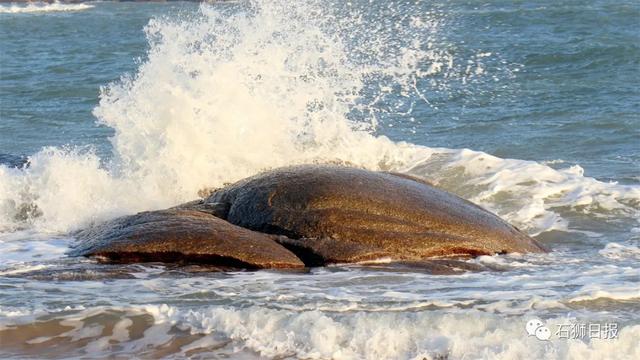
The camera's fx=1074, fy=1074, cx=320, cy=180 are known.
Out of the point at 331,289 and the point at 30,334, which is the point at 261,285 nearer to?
the point at 331,289

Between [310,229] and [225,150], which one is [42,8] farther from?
[310,229]

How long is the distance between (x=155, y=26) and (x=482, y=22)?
14959 millimetres

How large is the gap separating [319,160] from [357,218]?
2.63 meters

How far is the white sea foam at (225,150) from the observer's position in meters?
9.98

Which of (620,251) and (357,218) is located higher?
(357,218)

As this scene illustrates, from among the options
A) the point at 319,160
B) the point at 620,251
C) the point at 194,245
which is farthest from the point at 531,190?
the point at 194,245

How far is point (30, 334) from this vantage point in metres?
6.27

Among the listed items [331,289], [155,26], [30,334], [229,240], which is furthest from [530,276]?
[155,26]

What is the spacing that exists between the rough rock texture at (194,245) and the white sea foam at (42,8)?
39232mm

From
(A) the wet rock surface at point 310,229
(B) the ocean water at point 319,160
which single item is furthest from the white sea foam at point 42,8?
(A) the wet rock surface at point 310,229

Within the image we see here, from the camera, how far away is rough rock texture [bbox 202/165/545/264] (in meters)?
7.75

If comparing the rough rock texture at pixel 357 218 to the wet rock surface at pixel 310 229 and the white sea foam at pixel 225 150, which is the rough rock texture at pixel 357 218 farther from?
the white sea foam at pixel 225 150

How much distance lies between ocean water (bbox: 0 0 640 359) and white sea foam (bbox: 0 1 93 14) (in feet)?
82.7

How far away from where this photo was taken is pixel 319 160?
10391 millimetres
